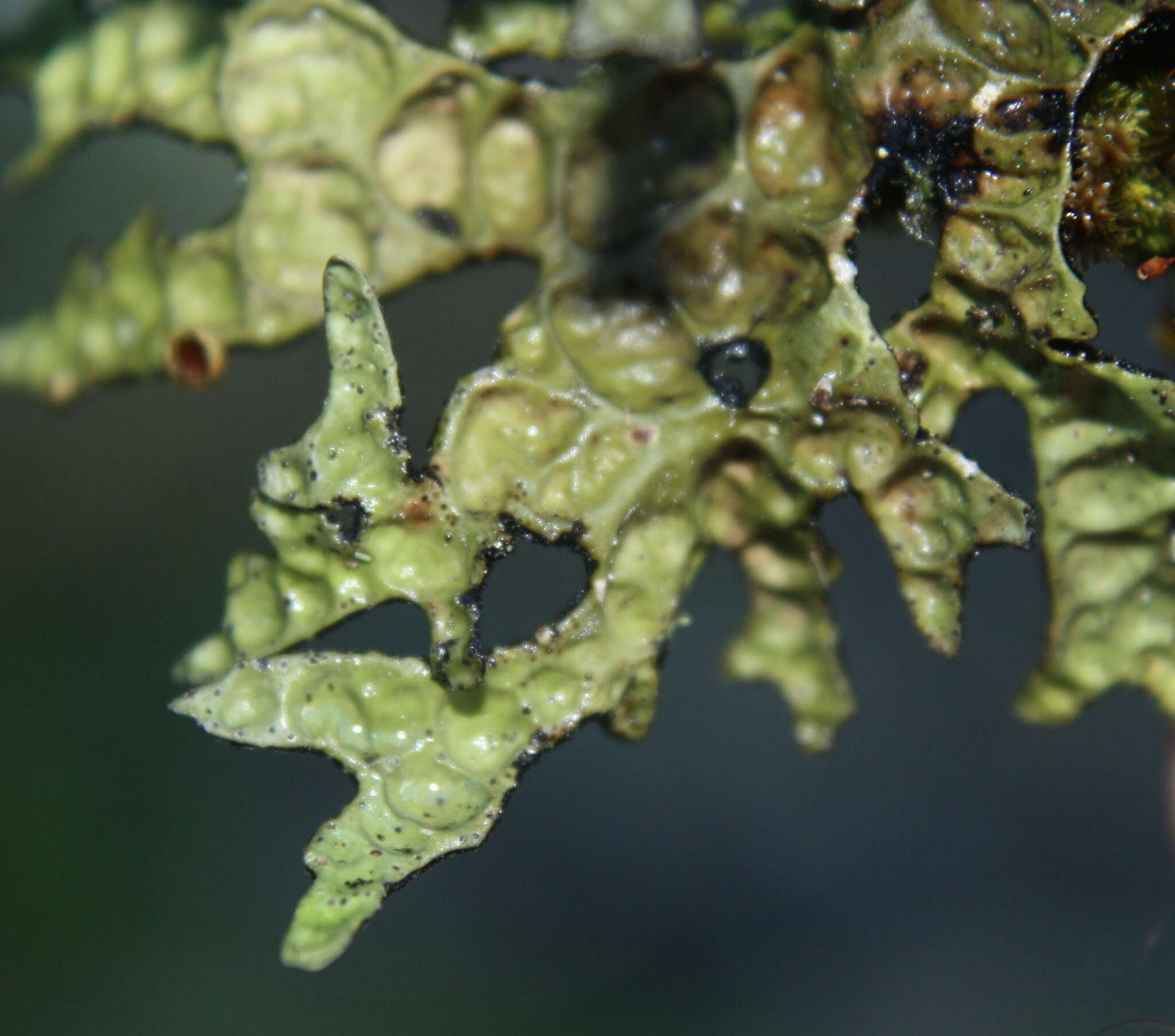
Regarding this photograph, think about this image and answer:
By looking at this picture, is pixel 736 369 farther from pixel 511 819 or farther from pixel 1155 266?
pixel 511 819

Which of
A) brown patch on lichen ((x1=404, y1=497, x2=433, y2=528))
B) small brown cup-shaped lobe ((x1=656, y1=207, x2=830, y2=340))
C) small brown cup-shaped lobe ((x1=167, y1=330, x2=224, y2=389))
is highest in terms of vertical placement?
small brown cup-shaped lobe ((x1=656, y1=207, x2=830, y2=340))

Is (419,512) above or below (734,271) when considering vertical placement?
below

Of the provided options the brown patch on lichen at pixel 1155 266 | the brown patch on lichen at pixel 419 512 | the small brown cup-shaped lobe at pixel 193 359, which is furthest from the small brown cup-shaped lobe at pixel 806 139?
the small brown cup-shaped lobe at pixel 193 359

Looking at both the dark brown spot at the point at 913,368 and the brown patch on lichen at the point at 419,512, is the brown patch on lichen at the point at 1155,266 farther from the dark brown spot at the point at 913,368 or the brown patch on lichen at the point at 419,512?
the brown patch on lichen at the point at 419,512

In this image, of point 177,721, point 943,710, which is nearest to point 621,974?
point 943,710

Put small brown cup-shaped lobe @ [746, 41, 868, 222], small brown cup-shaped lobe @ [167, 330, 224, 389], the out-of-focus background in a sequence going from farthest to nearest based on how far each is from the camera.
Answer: the out-of-focus background < small brown cup-shaped lobe @ [167, 330, 224, 389] < small brown cup-shaped lobe @ [746, 41, 868, 222]

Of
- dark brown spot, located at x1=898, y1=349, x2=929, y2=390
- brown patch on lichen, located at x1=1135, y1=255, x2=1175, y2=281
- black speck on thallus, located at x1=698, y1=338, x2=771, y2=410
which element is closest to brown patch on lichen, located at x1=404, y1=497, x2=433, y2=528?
black speck on thallus, located at x1=698, y1=338, x2=771, y2=410

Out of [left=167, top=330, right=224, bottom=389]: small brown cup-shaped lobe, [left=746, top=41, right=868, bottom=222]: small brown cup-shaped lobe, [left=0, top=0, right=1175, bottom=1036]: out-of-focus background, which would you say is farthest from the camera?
[left=0, top=0, right=1175, bottom=1036]: out-of-focus background

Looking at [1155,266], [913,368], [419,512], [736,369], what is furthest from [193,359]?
[1155,266]

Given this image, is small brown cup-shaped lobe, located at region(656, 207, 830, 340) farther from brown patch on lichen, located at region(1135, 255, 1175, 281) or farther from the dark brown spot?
brown patch on lichen, located at region(1135, 255, 1175, 281)
